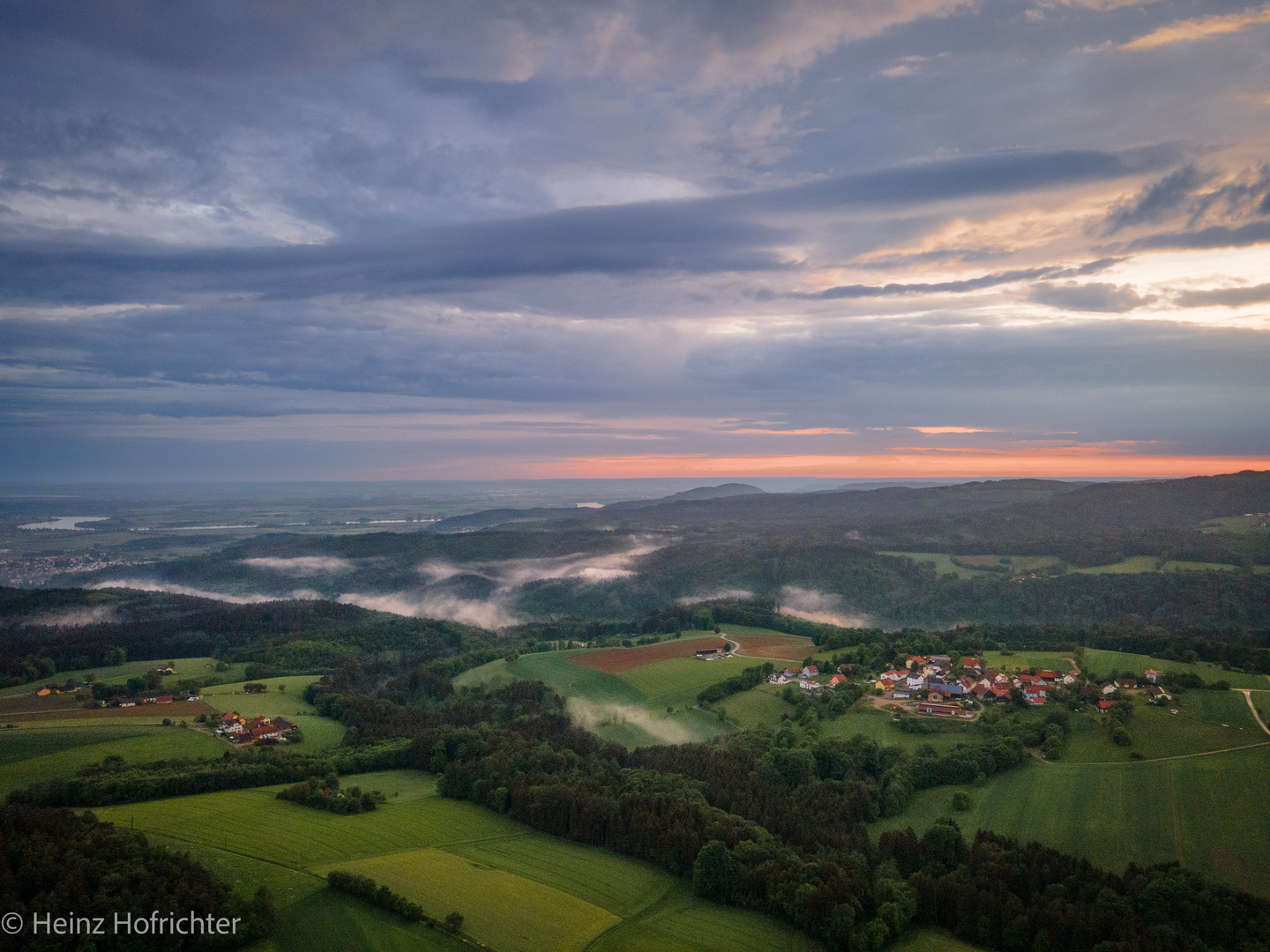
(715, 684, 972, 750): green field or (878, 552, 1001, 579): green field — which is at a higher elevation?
(878, 552, 1001, 579): green field

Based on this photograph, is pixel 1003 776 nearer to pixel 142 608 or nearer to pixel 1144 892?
pixel 1144 892

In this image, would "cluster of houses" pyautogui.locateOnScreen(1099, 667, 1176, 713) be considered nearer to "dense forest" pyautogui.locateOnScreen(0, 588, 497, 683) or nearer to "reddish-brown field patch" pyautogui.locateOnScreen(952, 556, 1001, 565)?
"dense forest" pyautogui.locateOnScreen(0, 588, 497, 683)

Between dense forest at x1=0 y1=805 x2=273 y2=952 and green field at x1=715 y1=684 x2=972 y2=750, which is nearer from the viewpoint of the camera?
dense forest at x1=0 y1=805 x2=273 y2=952

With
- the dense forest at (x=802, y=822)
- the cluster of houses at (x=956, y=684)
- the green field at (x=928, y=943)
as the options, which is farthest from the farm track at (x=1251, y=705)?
A: the green field at (x=928, y=943)

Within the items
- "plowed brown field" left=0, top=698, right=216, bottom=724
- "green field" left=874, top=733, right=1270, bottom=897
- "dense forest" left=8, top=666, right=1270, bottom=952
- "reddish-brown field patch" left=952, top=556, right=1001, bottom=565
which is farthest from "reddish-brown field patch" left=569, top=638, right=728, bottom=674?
"reddish-brown field patch" left=952, top=556, right=1001, bottom=565

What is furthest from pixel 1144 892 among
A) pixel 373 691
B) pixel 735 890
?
→ pixel 373 691

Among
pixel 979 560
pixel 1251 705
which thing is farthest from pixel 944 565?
pixel 1251 705
